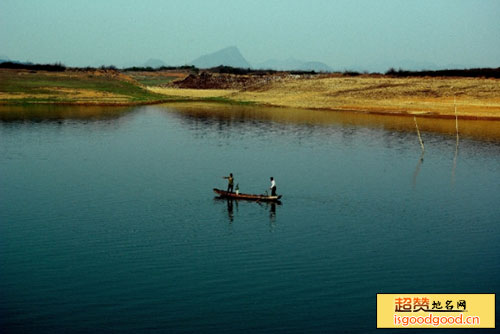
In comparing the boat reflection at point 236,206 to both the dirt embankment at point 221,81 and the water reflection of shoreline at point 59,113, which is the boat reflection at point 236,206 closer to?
→ the water reflection of shoreline at point 59,113

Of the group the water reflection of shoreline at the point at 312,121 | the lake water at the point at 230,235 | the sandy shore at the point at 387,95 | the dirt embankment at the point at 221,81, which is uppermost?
A: the dirt embankment at the point at 221,81

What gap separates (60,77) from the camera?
443ft

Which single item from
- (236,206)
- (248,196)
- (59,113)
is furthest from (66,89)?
(236,206)

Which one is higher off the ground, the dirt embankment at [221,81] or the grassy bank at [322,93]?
the dirt embankment at [221,81]

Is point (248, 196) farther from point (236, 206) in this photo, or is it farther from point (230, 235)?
point (230, 235)

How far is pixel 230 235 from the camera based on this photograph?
95.5ft

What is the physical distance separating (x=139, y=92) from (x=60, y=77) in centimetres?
1981

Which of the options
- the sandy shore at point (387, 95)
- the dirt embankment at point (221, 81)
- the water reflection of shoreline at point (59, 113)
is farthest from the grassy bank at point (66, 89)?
the dirt embankment at point (221, 81)

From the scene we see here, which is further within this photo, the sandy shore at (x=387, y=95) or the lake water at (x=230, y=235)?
the sandy shore at (x=387, y=95)

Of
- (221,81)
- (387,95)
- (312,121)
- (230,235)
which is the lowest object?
(230,235)

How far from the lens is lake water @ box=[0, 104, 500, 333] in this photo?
2062 centimetres

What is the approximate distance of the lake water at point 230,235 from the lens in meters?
20.6

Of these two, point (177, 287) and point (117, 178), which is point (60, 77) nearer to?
point (117, 178)

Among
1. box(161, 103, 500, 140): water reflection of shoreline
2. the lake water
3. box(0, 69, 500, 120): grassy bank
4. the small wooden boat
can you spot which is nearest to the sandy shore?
box(0, 69, 500, 120): grassy bank
